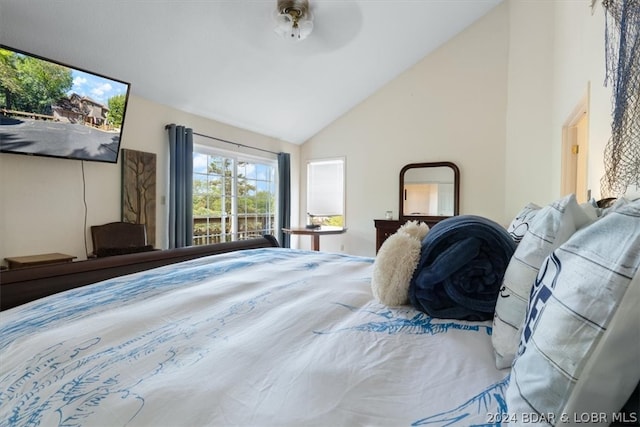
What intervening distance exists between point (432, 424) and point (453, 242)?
2.01 feet

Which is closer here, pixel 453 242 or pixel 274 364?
pixel 274 364

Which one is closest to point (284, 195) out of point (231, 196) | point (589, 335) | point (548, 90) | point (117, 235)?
point (231, 196)

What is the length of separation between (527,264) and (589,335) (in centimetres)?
35

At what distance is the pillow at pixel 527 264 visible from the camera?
693 millimetres

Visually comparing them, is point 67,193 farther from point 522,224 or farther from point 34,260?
point 522,224

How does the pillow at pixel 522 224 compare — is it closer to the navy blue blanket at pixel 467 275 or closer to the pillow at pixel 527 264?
the navy blue blanket at pixel 467 275

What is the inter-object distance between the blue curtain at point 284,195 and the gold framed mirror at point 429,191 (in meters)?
1.83

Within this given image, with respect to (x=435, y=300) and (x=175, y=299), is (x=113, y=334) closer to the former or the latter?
(x=175, y=299)

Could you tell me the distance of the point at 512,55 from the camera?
383cm

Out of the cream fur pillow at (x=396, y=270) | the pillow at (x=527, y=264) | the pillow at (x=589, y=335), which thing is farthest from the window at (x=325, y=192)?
the pillow at (x=589, y=335)

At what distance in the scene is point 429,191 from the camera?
451 centimetres

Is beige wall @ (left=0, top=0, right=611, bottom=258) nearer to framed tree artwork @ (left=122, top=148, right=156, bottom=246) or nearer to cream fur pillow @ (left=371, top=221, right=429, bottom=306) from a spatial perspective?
framed tree artwork @ (left=122, top=148, right=156, bottom=246)

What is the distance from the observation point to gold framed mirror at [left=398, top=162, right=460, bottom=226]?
14.3ft

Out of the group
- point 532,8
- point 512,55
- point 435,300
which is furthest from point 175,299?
point 512,55
